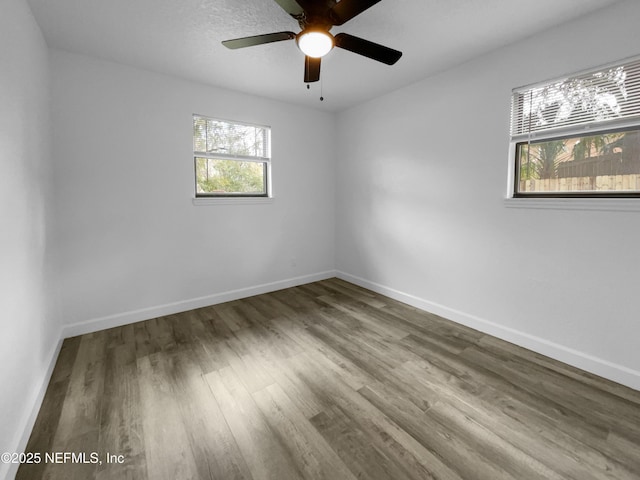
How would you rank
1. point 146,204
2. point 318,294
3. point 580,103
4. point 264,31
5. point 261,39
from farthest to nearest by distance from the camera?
point 318,294, point 146,204, point 264,31, point 580,103, point 261,39

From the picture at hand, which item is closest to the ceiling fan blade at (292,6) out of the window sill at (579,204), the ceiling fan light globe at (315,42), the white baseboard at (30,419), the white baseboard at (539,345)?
the ceiling fan light globe at (315,42)

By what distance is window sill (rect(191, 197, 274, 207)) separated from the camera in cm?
334

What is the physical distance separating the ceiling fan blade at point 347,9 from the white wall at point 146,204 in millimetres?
2135

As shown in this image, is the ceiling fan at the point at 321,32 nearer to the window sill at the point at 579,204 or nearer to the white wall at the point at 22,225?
the white wall at the point at 22,225

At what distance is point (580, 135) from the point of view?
7.07 ft

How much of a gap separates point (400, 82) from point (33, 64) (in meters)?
3.29

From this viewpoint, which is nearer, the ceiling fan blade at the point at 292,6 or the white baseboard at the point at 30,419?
the white baseboard at the point at 30,419

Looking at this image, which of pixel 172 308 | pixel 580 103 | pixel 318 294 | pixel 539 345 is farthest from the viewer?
pixel 318 294

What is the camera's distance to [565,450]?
1497 mm

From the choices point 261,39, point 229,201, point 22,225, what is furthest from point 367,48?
point 22,225

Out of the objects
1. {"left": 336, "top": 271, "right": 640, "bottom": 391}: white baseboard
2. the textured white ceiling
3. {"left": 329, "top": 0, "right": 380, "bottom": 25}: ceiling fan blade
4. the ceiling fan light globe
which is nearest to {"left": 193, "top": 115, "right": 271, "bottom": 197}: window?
the textured white ceiling

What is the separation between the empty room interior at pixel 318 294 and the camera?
5.11 feet

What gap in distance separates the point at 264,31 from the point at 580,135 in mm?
2582

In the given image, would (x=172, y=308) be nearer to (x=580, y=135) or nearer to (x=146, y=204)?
(x=146, y=204)
